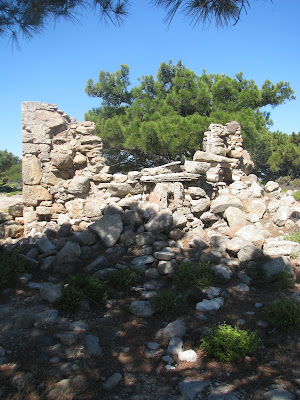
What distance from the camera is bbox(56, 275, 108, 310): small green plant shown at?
4270 millimetres

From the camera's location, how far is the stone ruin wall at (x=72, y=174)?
773 cm

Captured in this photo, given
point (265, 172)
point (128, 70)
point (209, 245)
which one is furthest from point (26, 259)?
point (265, 172)

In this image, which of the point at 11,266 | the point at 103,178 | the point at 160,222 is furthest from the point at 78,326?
the point at 103,178

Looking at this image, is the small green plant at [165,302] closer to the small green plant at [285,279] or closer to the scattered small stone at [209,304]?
the scattered small stone at [209,304]

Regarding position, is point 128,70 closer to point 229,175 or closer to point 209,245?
point 229,175

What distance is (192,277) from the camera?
15.9 feet

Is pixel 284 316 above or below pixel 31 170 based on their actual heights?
below

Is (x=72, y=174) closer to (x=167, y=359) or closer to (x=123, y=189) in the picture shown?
(x=123, y=189)

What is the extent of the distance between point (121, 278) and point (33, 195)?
14.1ft

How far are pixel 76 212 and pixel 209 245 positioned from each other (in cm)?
338

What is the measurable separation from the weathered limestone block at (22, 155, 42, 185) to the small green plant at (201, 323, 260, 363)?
6.19 meters

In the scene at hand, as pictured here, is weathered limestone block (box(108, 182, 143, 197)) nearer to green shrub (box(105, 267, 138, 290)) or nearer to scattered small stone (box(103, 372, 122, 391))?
green shrub (box(105, 267, 138, 290))

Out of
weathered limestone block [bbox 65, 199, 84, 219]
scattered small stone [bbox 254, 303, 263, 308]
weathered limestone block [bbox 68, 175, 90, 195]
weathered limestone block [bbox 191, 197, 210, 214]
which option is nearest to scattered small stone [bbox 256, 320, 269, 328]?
scattered small stone [bbox 254, 303, 263, 308]

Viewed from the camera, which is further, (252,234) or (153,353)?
(252,234)
